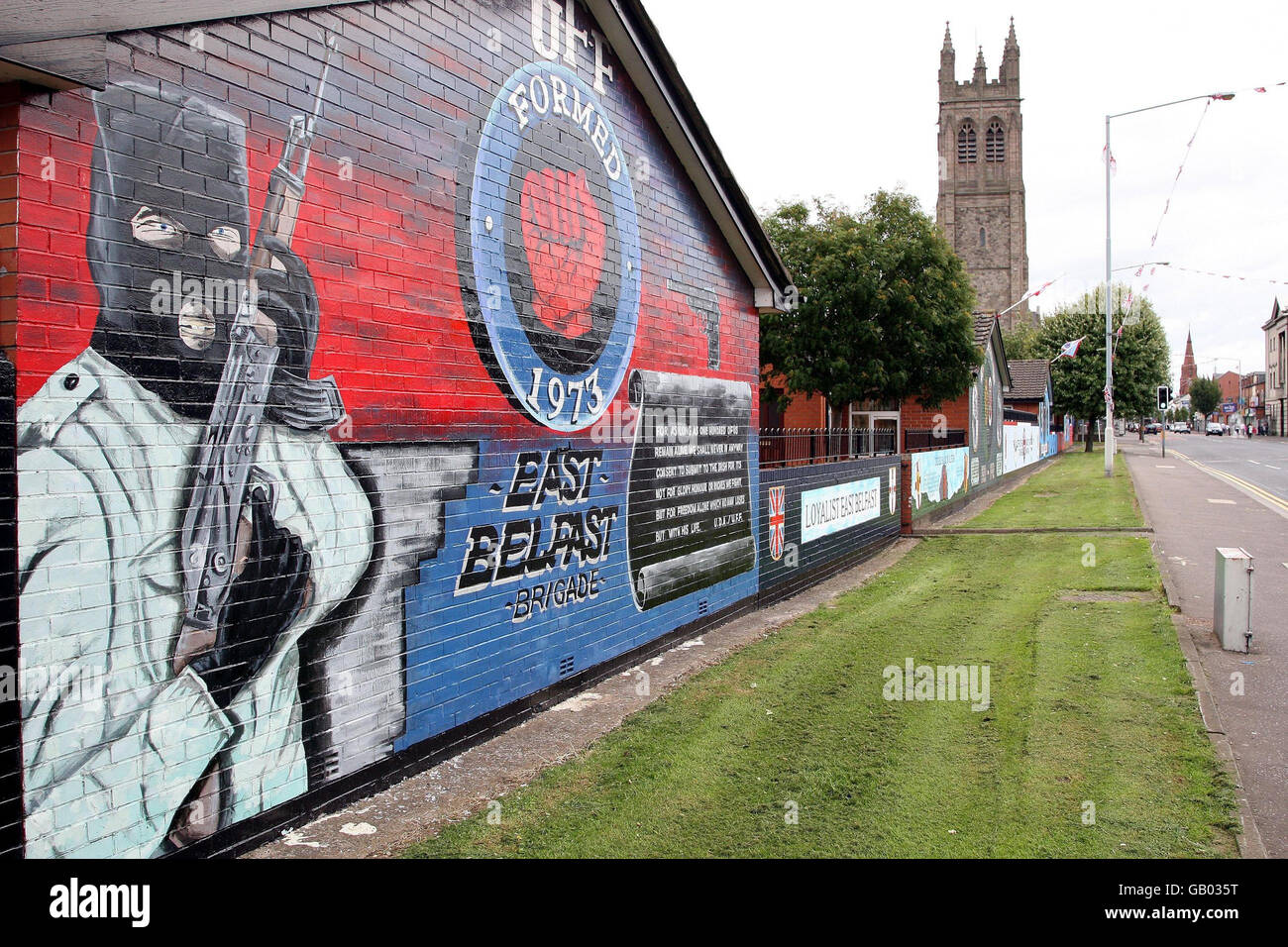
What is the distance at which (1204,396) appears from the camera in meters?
140

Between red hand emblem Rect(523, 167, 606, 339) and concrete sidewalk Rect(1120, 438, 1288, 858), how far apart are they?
5462mm

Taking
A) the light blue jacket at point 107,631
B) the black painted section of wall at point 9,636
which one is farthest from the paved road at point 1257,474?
the black painted section of wall at point 9,636

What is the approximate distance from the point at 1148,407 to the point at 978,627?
53662 millimetres

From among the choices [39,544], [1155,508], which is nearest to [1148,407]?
[1155,508]

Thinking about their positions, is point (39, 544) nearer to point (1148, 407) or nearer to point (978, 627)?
point (978, 627)

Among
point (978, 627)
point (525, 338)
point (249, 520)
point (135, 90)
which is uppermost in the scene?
point (135, 90)

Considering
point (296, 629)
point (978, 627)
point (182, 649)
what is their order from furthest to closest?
point (978, 627) → point (296, 629) → point (182, 649)

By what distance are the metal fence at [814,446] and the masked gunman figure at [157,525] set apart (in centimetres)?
740

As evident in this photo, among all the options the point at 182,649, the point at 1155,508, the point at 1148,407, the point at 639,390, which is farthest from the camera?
the point at 1148,407

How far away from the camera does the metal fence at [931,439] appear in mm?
19422

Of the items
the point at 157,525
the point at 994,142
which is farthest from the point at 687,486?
the point at 994,142

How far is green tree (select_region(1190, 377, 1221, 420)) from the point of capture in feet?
460

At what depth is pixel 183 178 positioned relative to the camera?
3.90 metres

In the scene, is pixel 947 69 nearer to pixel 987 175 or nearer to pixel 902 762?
pixel 987 175
